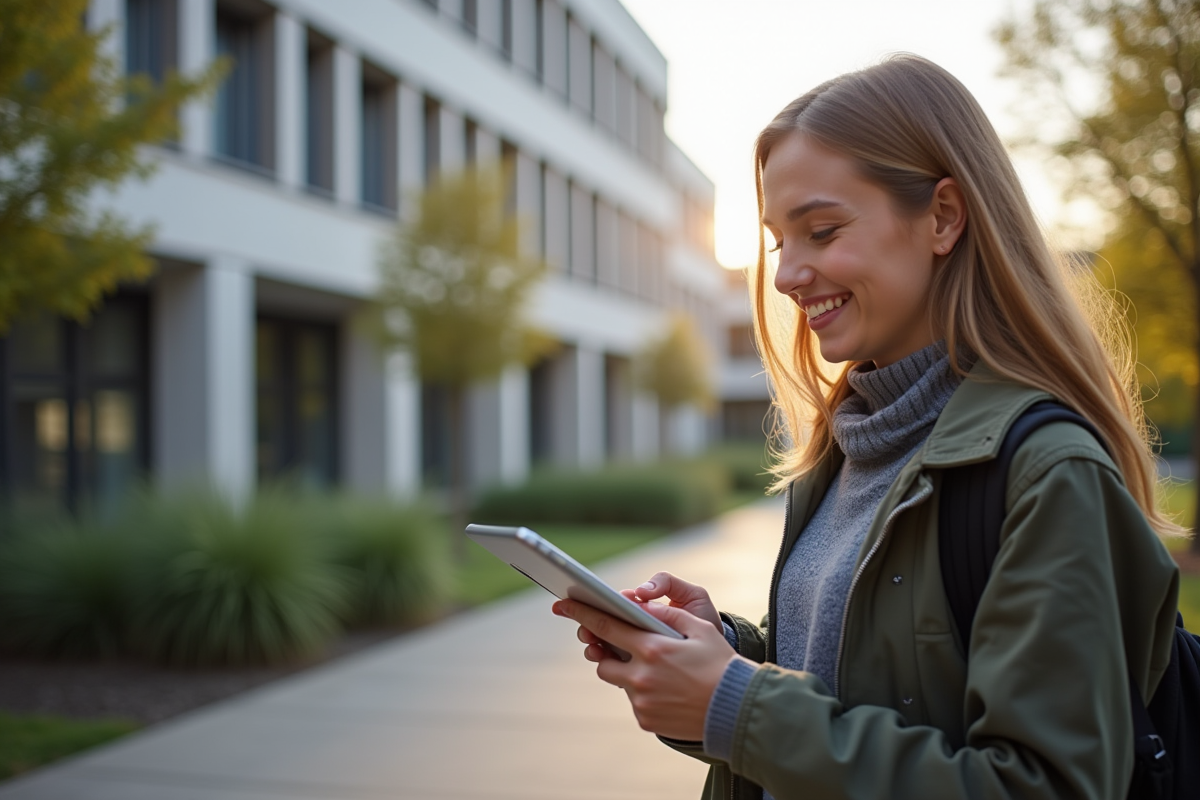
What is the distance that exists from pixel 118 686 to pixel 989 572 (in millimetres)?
6935

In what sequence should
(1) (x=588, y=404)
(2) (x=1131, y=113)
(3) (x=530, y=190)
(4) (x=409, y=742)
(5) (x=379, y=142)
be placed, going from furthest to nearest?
(1) (x=588, y=404), (3) (x=530, y=190), (5) (x=379, y=142), (2) (x=1131, y=113), (4) (x=409, y=742)

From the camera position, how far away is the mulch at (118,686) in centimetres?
645

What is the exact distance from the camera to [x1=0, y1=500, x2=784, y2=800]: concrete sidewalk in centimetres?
496

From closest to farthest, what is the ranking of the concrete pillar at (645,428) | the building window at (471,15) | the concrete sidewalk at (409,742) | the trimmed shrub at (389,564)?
the concrete sidewalk at (409,742) < the trimmed shrub at (389,564) < the building window at (471,15) < the concrete pillar at (645,428)

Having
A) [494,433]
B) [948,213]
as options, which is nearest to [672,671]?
[948,213]

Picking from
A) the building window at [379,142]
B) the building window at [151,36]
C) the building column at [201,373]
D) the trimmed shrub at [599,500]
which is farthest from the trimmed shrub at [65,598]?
the building window at [379,142]

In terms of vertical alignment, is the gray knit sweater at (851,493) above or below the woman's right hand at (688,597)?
above

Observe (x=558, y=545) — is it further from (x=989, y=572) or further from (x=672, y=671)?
(x=989, y=572)

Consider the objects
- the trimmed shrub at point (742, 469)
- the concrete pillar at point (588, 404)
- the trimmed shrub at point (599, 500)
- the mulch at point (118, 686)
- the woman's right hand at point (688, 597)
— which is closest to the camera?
the woman's right hand at point (688, 597)

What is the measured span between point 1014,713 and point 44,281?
5875mm

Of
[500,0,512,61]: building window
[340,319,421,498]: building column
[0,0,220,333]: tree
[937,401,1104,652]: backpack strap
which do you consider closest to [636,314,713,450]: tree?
[500,0,512,61]: building window

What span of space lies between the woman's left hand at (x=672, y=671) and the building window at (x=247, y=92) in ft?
48.4

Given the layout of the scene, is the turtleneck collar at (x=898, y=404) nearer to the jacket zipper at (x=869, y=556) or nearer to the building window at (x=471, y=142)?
the jacket zipper at (x=869, y=556)

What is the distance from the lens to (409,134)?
1858 cm
